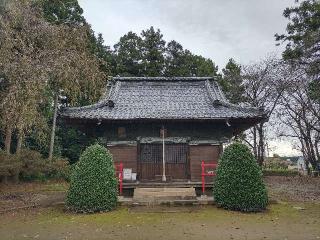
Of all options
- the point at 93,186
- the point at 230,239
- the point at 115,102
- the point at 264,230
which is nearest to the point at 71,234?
the point at 93,186

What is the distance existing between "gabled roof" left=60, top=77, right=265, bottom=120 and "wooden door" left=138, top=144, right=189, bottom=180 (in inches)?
64.6

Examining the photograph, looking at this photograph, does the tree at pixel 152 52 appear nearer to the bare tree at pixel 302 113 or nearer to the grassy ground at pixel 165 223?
the bare tree at pixel 302 113

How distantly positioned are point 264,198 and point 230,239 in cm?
456

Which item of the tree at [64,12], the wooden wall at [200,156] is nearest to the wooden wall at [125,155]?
the wooden wall at [200,156]

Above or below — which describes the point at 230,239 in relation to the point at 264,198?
below

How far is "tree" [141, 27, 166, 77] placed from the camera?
39906 mm

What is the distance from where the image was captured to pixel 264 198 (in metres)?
13.3

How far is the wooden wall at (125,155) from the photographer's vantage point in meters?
16.9

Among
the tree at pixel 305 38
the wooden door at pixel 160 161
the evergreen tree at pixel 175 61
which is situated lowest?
the wooden door at pixel 160 161

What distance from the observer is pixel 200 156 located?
16984mm

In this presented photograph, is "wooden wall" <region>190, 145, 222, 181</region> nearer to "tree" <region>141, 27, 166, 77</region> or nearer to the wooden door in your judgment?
the wooden door

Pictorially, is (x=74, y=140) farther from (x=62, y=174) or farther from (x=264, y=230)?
(x=264, y=230)

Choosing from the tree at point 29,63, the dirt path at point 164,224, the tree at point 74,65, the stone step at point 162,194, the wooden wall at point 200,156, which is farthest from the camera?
the tree at point 74,65

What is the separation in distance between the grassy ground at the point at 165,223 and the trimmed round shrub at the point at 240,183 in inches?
15.0
